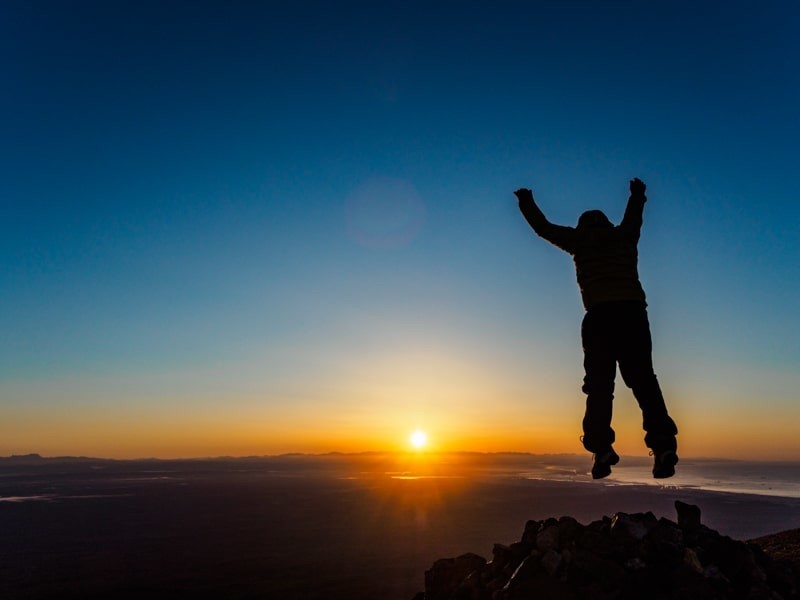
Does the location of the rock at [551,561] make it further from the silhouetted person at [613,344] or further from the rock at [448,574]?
the silhouetted person at [613,344]

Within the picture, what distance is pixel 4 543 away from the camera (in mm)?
37031

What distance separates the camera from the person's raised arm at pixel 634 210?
7.37 meters

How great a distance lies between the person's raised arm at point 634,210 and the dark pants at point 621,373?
40.6 inches

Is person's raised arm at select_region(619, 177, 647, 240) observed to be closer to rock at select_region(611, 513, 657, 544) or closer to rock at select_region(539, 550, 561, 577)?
rock at select_region(611, 513, 657, 544)

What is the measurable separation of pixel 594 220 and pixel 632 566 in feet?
16.3

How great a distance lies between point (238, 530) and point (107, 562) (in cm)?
1125

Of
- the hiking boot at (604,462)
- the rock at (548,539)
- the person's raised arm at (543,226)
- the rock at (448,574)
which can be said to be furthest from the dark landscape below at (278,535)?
→ the person's raised arm at (543,226)

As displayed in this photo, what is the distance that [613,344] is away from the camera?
276 inches

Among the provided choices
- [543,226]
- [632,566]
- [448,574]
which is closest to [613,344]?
[543,226]

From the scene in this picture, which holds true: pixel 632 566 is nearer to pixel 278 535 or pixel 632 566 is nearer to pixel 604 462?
pixel 604 462

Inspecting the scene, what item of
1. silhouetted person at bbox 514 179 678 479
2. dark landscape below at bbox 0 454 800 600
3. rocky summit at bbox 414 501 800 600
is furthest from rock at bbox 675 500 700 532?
dark landscape below at bbox 0 454 800 600

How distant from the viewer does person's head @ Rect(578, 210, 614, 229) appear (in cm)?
746

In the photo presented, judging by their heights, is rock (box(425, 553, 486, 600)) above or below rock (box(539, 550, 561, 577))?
below

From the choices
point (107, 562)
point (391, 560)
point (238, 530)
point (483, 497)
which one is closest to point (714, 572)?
point (391, 560)
